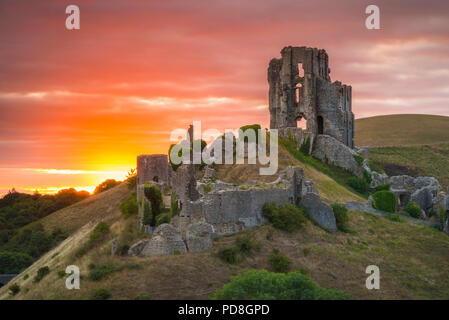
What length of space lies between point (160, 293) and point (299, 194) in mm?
16541

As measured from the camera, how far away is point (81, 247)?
39312 millimetres

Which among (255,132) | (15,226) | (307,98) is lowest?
(15,226)

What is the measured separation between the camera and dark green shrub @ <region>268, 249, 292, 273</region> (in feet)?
106

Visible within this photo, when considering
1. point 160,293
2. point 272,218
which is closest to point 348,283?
point 272,218

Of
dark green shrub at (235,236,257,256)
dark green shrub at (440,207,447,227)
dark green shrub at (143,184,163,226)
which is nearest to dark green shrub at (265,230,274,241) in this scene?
dark green shrub at (235,236,257,256)

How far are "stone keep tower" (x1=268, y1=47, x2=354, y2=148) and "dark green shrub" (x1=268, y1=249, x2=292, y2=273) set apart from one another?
34.4 m

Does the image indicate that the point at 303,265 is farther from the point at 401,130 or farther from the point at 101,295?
the point at 401,130

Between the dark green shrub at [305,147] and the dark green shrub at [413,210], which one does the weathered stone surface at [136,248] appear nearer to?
the dark green shrub at [413,210]

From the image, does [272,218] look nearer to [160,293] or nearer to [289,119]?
[160,293]

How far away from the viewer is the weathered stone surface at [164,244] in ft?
104

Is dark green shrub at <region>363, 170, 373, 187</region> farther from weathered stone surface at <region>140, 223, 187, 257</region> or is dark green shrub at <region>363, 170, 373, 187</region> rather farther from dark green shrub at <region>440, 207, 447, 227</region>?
weathered stone surface at <region>140, 223, 187, 257</region>

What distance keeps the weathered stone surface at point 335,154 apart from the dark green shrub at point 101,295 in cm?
4179

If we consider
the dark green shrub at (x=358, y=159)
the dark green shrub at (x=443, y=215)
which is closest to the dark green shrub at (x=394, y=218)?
the dark green shrub at (x=443, y=215)

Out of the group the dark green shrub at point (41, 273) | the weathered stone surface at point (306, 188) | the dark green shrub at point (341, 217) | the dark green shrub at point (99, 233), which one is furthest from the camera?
the dark green shrub at point (341, 217)
